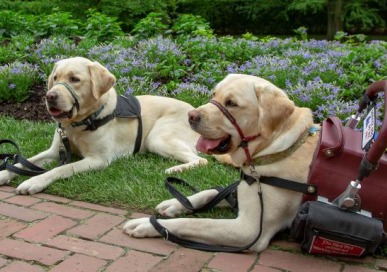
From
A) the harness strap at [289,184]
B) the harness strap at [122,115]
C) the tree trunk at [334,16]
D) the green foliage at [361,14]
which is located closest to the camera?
the harness strap at [289,184]

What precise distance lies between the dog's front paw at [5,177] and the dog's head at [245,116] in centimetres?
189

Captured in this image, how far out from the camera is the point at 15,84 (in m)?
7.02

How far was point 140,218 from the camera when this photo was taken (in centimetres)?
347

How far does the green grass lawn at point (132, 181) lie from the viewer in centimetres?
388

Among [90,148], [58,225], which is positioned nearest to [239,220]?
[58,225]

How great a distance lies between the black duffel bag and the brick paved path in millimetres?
155

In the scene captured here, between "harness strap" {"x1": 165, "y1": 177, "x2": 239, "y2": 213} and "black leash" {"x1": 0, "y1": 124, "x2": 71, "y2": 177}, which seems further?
"black leash" {"x1": 0, "y1": 124, "x2": 71, "y2": 177}

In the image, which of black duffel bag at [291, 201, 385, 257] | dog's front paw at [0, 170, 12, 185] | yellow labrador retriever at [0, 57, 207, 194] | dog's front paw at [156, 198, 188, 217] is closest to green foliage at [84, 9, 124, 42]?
yellow labrador retriever at [0, 57, 207, 194]

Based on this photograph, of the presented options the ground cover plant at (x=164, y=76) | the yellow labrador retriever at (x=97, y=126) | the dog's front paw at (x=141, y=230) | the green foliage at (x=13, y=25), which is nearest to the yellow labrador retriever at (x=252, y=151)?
the dog's front paw at (x=141, y=230)

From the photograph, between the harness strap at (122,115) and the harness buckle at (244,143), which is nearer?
the harness buckle at (244,143)

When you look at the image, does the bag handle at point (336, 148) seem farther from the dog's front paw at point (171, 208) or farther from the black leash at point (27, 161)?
the black leash at point (27, 161)

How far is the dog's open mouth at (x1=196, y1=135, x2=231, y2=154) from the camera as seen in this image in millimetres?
3266

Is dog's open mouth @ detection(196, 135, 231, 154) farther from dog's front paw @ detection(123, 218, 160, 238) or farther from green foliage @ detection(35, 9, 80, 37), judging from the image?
green foliage @ detection(35, 9, 80, 37)

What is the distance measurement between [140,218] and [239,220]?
723 millimetres
